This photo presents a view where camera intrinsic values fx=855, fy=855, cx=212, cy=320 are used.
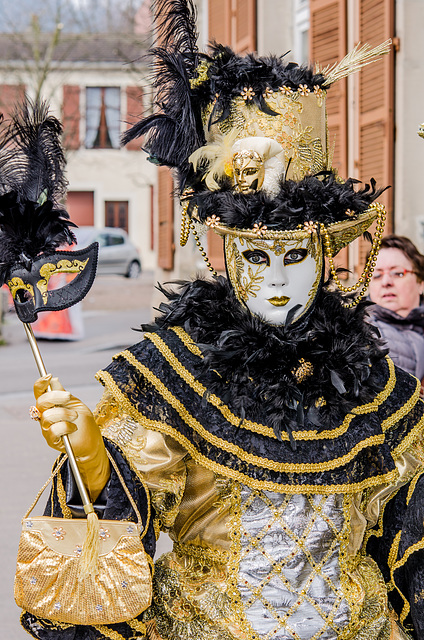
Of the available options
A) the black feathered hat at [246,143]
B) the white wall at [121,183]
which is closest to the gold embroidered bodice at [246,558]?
the black feathered hat at [246,143]

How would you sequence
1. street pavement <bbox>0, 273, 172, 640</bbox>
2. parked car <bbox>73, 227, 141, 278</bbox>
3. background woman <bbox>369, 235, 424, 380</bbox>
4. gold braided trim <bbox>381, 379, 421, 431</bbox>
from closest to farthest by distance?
gold braided trim <bbox>381, 379, 421, 431</bbox>
background woman <bbox>369, 235, 424, 380</bbox>
street pavement <bbox>0, 273, 172, 640</bbox>
parked car <bbox>73, 227, 141, 278</bbox>

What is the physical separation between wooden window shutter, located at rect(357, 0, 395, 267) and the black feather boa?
4.15 metres

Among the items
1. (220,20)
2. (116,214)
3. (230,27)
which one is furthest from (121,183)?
(230,27)

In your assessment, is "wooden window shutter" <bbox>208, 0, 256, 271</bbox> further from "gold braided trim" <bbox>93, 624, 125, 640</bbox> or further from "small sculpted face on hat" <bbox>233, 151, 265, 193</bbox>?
"gold braided trim" <bbox>93, 624, 125, 640</bbox>

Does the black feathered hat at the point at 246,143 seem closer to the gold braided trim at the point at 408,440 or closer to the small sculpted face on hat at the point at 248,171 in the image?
the small sculpted face on hat at the point at 248,171

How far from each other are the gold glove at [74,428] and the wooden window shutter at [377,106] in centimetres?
457

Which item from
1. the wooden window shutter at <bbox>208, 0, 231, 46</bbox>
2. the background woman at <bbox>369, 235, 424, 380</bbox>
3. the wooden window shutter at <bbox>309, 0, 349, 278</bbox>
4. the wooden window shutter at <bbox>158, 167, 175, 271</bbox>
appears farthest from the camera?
the wooden window shutter at <bbox>158, 167, 175, 271</bbox>

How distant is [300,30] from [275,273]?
284 inches

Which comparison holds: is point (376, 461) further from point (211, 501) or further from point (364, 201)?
point (364, 201)

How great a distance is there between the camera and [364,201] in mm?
2043

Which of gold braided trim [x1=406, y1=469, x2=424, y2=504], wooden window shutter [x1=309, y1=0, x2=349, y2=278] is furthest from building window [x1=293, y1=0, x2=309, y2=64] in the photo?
gold braided trim [x1=406, y1=469, x2=424, y2=504]

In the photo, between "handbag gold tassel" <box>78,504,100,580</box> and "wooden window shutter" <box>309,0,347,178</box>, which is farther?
"wooden window shutter" <box>309,0,347,178</box>

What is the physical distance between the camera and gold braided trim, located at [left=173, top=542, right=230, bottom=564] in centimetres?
203

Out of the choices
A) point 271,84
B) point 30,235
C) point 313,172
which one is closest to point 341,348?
point 313,172
